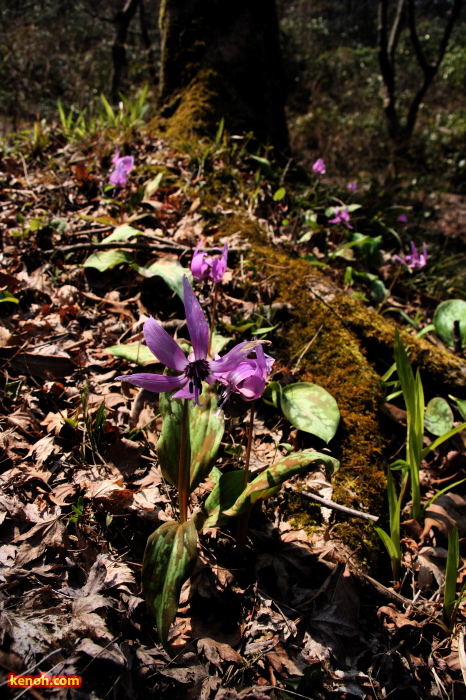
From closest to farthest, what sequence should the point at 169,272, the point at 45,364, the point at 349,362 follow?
the point at 45,364, the point at 349,362, the point at 169,272

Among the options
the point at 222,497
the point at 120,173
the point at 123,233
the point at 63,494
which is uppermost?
the point at 120,173

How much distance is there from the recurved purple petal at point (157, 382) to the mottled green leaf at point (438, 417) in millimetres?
1527

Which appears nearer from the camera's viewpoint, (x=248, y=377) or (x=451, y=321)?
(x=248, y=377)

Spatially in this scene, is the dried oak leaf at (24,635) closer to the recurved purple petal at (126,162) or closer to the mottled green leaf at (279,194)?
the recurved purple petal at (126,162)

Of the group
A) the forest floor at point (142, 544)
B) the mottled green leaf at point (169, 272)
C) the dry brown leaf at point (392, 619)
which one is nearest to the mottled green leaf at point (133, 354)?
the forest floor at point (142, 544)

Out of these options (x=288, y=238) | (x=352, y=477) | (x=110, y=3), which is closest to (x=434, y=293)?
(x=288, y=238)

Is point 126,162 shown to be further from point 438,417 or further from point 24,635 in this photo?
point 24,635

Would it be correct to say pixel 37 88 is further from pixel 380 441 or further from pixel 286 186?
pixel 380 441

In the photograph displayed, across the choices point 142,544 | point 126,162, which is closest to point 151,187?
point 126,162

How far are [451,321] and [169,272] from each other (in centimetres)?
187

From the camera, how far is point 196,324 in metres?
1.01

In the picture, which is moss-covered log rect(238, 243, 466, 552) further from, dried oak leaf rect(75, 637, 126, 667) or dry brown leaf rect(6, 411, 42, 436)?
dry brown leaf rect(6, 411, 42, 436)

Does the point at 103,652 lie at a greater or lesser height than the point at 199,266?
lesser

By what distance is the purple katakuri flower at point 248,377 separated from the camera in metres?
1.08
